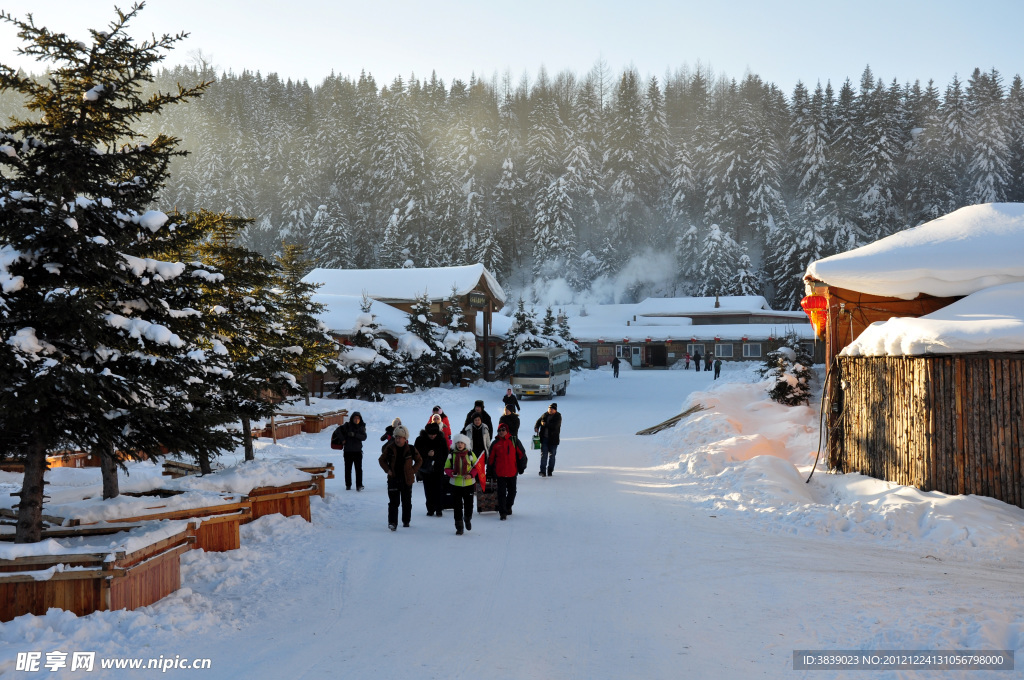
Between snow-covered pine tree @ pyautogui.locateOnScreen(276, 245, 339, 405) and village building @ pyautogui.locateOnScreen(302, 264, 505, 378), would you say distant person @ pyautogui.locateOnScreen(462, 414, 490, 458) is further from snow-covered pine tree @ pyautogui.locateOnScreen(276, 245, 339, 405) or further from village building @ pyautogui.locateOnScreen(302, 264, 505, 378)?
village building @ pyautogui.locateOnScreen(302, 264, 505, 378)

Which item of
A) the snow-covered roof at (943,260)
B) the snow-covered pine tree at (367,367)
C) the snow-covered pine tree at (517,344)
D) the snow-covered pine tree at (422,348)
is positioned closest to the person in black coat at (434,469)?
the snow-covered roof at (943,260)

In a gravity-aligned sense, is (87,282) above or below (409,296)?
below

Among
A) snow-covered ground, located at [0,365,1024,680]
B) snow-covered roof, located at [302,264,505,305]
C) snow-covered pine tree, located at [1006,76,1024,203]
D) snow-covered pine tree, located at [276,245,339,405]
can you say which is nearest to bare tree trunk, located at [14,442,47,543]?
snow-covered ground, located at [0,365,1024,680]

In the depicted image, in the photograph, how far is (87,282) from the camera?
Answer: 6.49 meters

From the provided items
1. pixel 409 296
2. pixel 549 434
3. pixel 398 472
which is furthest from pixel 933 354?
pixel 409 296

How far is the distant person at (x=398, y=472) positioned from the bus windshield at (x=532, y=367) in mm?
24168

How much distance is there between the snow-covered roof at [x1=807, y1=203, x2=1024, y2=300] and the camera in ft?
40.9

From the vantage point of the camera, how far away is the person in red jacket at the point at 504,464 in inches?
414

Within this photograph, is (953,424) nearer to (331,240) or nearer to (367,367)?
(367,367)

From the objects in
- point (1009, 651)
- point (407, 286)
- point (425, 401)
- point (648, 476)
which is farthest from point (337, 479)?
point (407, 286)

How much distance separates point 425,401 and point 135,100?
76.9 ft

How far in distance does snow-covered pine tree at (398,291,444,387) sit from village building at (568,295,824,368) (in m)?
22.4

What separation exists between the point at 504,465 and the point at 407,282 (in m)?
35.1

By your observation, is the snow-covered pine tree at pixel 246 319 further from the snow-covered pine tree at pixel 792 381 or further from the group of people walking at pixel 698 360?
the group of people walking at pixel 698 360
